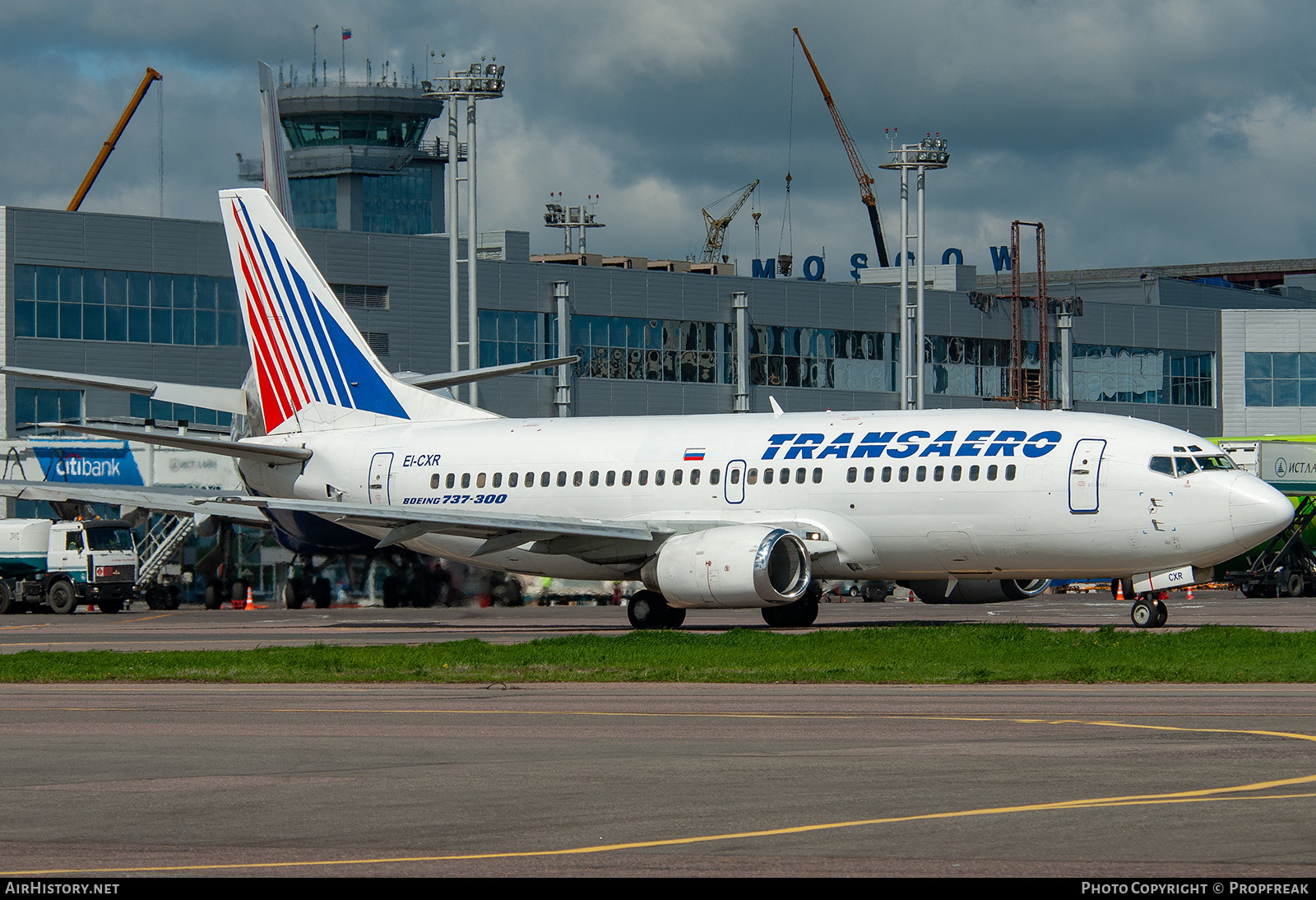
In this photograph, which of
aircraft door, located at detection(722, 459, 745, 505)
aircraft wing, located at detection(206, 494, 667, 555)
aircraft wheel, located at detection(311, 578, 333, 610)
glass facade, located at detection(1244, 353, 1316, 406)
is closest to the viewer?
aircraft wing, located at detection(206, 494, 667, 555)

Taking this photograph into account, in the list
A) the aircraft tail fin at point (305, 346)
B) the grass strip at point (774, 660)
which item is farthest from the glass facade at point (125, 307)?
the grass strip at point (774, 660)

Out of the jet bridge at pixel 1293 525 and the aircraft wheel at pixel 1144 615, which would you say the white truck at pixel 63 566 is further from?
the jet bridge at pixel 1293 525

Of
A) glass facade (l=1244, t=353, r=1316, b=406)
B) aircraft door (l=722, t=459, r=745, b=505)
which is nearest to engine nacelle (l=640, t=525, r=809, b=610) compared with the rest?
aircraft door (l=722, t=459, r=745, b=505)

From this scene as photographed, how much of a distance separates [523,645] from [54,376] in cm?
1815

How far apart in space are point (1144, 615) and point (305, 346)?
70.0 feet

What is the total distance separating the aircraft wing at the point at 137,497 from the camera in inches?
1709

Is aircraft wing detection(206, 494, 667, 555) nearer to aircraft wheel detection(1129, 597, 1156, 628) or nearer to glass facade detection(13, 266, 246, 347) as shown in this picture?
aircraft wheel detection(1129, 597, 1156, 628)

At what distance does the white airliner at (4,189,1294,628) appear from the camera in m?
32.0

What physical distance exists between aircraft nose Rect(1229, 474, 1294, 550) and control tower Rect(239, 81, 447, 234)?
131m

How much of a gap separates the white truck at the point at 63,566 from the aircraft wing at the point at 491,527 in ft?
61.8

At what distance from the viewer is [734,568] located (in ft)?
107

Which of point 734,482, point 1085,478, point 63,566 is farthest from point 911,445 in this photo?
point 63,566

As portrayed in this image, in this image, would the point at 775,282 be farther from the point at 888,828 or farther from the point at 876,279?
the point at 888,828

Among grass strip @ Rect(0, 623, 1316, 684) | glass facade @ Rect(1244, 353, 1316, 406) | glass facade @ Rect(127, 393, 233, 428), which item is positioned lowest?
grass strip @ Rect(0, 623, 1316, 684)
